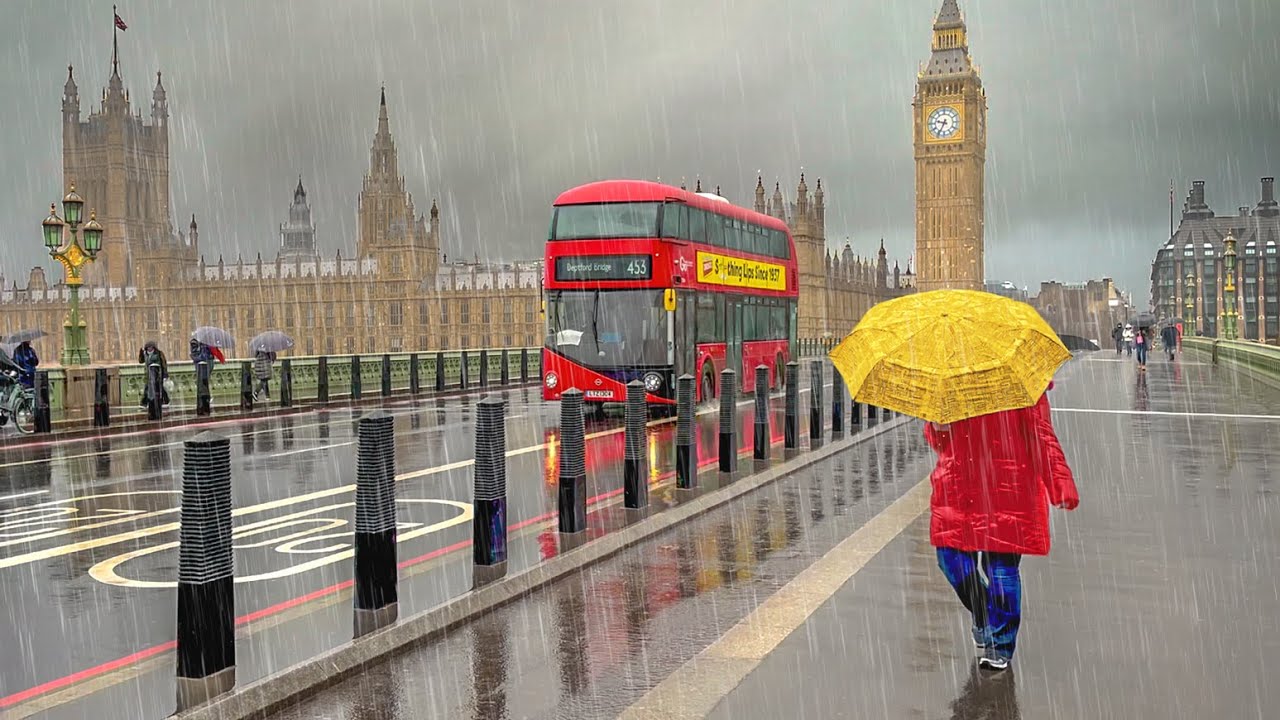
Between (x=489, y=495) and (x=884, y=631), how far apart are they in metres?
2.63

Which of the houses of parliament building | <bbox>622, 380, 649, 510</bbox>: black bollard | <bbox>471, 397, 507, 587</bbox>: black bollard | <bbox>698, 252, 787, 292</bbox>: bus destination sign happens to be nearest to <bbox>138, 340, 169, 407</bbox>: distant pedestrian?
<bbox>698, 252, 787, 292</bbox>: bus destination sign

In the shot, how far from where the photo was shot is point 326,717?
4.69 metres

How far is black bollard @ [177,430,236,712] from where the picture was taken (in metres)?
4.80

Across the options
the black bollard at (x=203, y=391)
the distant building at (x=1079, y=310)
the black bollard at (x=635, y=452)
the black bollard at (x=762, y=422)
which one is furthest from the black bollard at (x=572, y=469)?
the distant building at (x=1079, y=310)

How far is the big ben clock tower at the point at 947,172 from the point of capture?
399 feet

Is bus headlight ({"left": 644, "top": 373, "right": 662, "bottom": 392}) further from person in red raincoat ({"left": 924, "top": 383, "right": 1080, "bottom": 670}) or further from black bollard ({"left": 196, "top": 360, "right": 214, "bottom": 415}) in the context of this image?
person in red raincoat ({"left": 924, "top": 383, "right": 1080, "bottom": 670})

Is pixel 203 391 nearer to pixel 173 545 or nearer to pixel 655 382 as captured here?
pixel 655 382

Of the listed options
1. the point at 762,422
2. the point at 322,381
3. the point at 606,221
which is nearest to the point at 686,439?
the point at 762,422

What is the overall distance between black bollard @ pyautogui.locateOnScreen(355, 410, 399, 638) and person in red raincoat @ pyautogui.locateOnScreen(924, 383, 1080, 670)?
2.86 metres

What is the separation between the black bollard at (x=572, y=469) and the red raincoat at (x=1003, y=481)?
365 centimetres

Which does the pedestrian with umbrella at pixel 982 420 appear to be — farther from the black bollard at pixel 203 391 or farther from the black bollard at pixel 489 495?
the black bollard at pixel 203 391

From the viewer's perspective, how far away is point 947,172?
123 metres

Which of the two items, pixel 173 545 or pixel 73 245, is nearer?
pixel 173 545

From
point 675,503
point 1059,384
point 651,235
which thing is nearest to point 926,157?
point 1059,384
